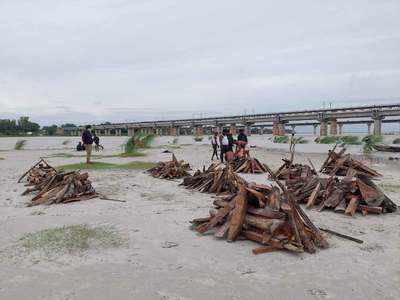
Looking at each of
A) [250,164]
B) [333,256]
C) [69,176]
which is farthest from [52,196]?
[250,164]

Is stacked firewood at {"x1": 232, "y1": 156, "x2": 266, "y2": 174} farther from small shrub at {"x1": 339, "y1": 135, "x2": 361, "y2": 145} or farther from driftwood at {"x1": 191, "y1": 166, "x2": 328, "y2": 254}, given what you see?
small shrub at {"x1": 339, "y1": 135, "x2": 361, "y2": 145}

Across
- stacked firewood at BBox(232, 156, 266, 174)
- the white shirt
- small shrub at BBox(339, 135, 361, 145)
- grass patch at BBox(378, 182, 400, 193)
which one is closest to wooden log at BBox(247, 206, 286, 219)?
grass patch at BBox(378, 182, 400, 193)

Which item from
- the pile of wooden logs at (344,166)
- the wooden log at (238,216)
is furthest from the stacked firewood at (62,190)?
the pile of wooden logs at (344,166)

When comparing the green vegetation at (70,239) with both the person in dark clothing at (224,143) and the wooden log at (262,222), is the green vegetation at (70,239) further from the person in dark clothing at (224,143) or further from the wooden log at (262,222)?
the person in dark clothing at (224,143)

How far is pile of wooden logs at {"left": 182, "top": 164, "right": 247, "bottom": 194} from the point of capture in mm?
12523

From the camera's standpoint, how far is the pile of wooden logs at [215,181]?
41.1 feet

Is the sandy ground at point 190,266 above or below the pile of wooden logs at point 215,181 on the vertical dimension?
below

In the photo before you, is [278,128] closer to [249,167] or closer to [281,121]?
[281,121]

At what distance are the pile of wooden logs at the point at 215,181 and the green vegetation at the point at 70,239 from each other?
5.00 m

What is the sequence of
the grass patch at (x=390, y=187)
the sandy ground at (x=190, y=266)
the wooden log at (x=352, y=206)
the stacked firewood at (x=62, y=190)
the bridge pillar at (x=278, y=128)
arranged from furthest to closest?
the bridge pillar at (x=278, y=128) → the grass patch at (x=390, y=187) → the stacked firewood at (x=62, y=190) → the wooden log at (x=352, y=206) → the sandy ground at (x=190, y=266)

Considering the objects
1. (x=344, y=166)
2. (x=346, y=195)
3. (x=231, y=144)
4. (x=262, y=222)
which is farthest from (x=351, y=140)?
(x=262, y=222)

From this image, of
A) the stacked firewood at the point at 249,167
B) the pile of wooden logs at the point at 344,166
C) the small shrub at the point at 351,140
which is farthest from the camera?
the small shrub at the point at 351,140

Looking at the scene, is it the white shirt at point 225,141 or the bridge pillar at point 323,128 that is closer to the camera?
the white shirt at point 225,141

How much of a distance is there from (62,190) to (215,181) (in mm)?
4722
